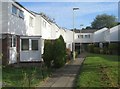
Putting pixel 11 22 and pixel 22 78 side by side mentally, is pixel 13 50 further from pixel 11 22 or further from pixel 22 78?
pixel 22 78

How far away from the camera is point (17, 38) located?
30.2 metres

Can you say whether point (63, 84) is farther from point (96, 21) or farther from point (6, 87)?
point (96, 21)

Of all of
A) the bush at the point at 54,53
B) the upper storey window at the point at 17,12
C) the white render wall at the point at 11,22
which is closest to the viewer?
the bush at the point at 54,53

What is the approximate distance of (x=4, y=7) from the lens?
25.8 metres

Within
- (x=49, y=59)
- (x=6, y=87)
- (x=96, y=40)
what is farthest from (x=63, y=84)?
(x=96, y=40)

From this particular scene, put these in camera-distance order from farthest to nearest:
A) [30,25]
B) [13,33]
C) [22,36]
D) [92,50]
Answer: [92,50], [30,25], [22,36], [13,33]

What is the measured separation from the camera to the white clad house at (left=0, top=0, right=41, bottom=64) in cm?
2589

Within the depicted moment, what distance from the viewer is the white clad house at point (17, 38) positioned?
25891 mm

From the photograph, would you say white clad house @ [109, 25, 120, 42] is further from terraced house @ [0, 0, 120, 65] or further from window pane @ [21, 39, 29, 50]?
window pane @ [21, 39, 29, 50]

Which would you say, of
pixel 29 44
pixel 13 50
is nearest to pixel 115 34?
pixel 29 44

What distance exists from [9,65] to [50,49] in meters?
3.53

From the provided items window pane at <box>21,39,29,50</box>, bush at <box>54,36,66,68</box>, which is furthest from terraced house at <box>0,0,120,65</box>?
bush at <box>54,36,66,68</box>

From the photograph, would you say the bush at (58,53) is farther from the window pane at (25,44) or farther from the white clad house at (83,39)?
the white clad house at (83,39)

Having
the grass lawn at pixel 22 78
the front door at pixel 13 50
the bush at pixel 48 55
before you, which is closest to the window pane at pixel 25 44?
the front door at pixel 13 50
